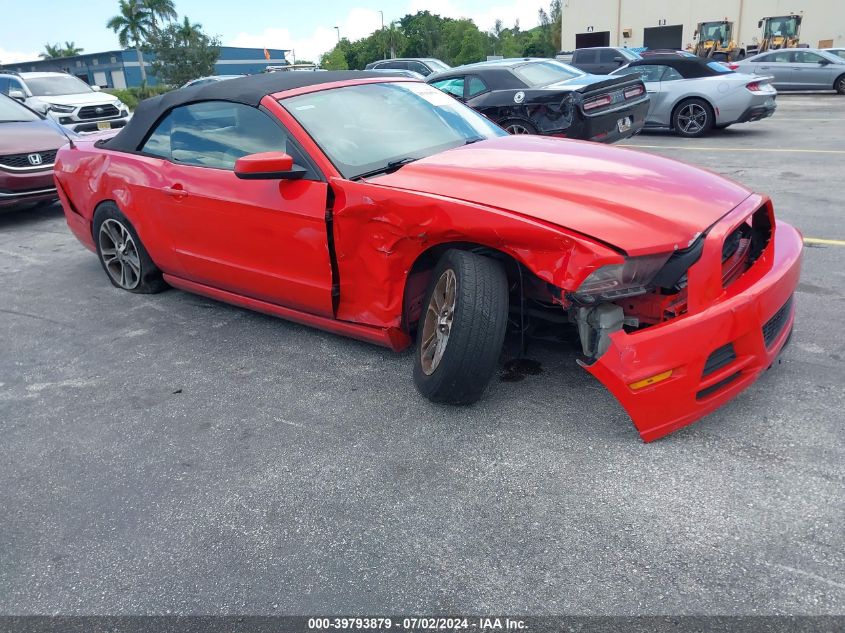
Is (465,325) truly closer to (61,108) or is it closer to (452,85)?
(452,85)

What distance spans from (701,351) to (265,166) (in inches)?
87.1

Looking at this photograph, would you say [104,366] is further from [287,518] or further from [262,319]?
[287,518]

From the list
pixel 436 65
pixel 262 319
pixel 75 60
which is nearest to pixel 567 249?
pixel 262 319

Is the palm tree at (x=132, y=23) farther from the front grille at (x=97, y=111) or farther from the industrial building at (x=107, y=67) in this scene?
the front grille at (x=97, y=111)

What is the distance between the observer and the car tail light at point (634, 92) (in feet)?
29.3

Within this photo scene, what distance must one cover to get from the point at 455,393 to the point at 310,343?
4.43 ft

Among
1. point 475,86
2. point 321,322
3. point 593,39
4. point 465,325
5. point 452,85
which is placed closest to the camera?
point 465,325

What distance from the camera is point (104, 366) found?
4.09 metres

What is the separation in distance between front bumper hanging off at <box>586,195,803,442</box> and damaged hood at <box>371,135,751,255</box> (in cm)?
18

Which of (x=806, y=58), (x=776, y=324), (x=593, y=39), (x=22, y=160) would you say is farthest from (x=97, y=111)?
(x=593, y=39)

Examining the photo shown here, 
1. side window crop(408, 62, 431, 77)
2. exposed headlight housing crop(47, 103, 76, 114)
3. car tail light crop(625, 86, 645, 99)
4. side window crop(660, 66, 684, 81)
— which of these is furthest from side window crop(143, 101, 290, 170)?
side window crop(408, 62, 431, 77)

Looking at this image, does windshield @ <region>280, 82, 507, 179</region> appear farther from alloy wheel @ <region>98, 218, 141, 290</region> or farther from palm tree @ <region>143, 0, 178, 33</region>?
palm tree @ <region>143, 0, 178, 33</region>

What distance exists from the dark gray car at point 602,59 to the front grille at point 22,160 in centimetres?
1481

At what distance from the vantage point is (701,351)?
2.66 meters
